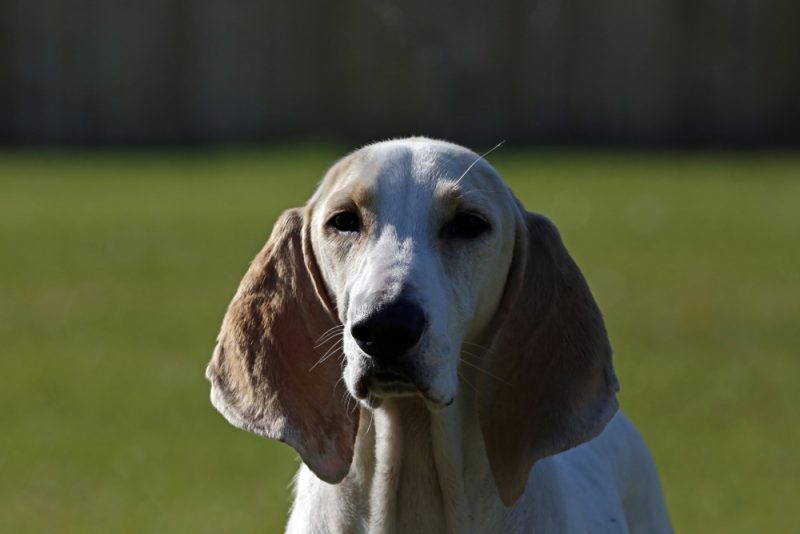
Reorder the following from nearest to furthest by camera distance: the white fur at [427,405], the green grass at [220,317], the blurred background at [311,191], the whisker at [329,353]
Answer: the white fur at [427,405], the whisker at [329,353], the green grass at [220,317], the blurred background at [311,191]

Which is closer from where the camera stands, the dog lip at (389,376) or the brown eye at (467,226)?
the dog lip at (389,376)

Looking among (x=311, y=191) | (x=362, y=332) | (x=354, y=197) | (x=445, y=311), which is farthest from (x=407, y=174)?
(x=311, y=191)

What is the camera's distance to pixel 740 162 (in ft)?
70.6

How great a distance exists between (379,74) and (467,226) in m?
19.2

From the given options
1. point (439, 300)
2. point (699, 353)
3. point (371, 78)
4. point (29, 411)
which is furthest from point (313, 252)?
point (371, 78)

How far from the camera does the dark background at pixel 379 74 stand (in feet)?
76.3

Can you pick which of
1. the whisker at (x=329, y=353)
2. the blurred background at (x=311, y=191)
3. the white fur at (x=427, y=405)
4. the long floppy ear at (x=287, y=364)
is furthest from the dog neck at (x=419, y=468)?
the blurred background at (x=311, y=191)

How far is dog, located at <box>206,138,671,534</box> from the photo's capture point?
441 cm

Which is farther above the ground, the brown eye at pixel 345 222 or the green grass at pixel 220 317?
the brown eye at pixel 345 222

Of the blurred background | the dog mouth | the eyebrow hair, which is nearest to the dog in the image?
the eyebrow hair

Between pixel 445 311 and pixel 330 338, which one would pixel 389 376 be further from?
pixel 330 338

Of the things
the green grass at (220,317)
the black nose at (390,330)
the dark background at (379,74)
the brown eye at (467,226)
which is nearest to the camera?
the black nose at (390,330)

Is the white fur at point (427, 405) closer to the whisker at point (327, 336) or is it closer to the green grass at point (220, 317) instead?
the whisker at point (327, 336)

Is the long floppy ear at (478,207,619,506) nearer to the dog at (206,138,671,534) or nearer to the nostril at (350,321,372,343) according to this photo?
the dog at (206,138,671,534)
